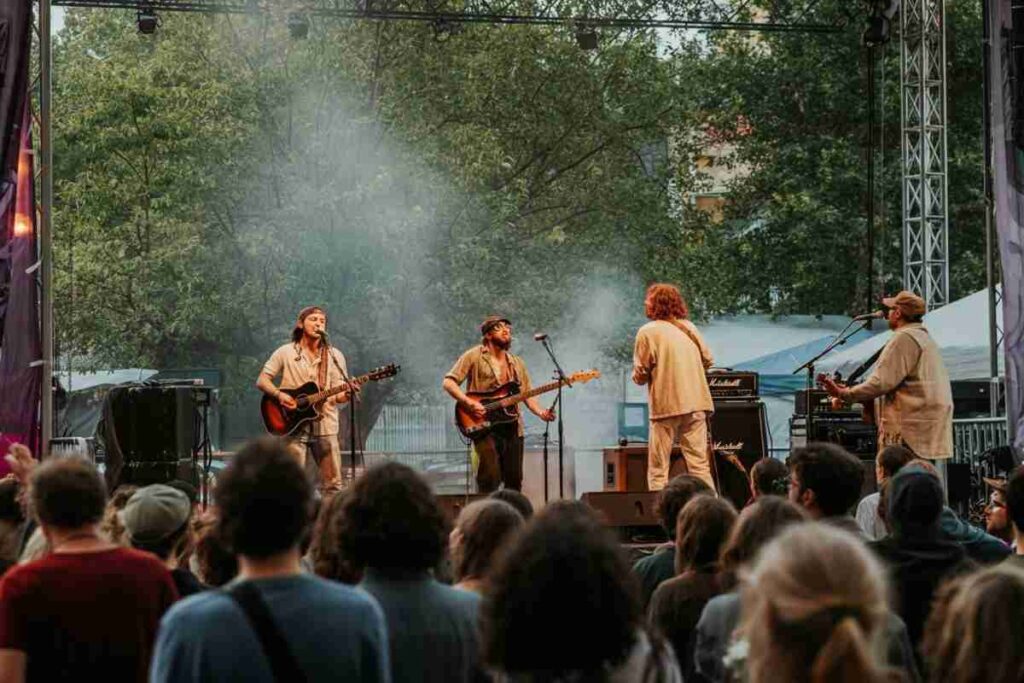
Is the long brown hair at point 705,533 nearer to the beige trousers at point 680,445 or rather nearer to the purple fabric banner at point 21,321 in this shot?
the beige trousers at point 680,445

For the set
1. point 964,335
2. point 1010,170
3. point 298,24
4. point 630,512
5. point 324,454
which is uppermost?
point 298,24

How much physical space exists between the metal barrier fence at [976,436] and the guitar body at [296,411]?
6.19m

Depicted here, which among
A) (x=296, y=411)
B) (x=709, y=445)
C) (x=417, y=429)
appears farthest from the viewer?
(x=417, y=429)

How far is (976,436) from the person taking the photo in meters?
15.3

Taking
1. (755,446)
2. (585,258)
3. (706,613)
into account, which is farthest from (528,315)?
(706,613)

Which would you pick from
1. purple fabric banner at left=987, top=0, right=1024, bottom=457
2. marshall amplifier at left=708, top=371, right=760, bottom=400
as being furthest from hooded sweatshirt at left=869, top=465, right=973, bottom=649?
marshall amplifier at left=708, top=371, right=760, bottom=400

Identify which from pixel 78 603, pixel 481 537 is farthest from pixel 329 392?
pixel 78 603

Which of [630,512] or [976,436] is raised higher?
[976,436]

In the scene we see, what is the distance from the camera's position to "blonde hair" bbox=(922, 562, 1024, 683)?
311 centimetres

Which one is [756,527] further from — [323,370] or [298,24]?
[298,24]

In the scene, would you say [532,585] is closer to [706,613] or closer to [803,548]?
[803,548]

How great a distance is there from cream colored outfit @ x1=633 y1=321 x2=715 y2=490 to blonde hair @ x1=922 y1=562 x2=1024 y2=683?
784 cm

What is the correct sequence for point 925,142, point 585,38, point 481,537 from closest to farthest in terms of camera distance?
point 481,537
point 925,142
point 585,38

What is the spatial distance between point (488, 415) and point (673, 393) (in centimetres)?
202
